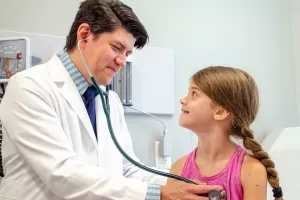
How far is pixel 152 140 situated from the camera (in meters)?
1.69

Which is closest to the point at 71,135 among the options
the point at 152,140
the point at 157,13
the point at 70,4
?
the point at 152,140

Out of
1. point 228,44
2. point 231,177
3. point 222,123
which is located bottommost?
point 231,177

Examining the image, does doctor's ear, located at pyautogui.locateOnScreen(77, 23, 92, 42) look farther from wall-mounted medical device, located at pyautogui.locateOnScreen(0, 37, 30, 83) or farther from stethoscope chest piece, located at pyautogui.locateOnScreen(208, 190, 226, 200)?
stethoscope chest piece, located at pyautogui.locateOnScreen(208, 190, 226, 200)

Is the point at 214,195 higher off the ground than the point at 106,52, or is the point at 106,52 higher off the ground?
the point at 106,52

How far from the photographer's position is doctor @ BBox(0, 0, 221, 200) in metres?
0.91

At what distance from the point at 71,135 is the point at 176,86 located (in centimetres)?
80

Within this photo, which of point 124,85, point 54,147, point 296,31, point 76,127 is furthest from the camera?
point 296,31

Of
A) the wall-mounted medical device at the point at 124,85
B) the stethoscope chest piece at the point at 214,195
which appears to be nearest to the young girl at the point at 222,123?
the stethoscope chest piece at the point at 214,195

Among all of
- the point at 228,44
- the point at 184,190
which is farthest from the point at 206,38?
the point at 184,190

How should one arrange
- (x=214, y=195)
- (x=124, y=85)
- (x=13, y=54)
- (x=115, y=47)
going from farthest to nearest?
1. (x=124, y=85)
2. (x=13, y=54)
3. (x=115, y=47)
4. (x=214, y=195)

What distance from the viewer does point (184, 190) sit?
88 cm

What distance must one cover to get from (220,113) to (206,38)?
3.11ft

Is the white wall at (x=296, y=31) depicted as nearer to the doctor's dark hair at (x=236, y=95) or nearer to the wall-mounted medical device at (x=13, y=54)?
the doctor's dark hair at (x=236, y=95)

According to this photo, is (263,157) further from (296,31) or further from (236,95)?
(296,31)
